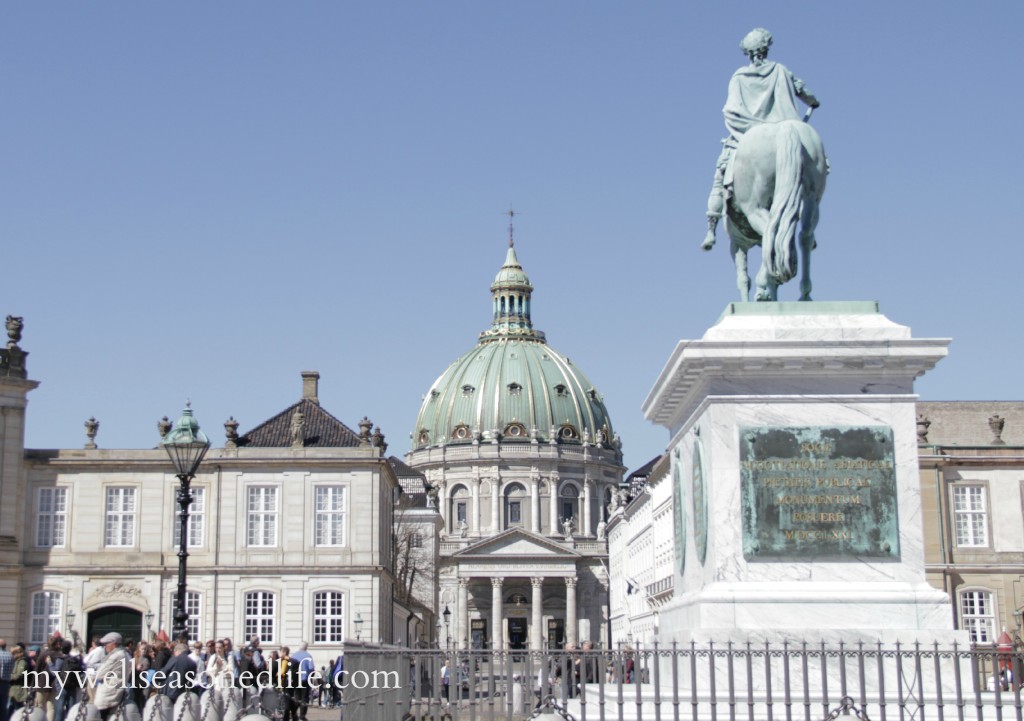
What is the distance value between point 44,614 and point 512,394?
108594mm

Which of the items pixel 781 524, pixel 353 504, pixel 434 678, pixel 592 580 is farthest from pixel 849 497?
pixel 592 580

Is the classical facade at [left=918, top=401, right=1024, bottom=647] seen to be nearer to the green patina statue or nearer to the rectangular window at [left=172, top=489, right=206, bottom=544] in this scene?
the rectangular window at [left=172, top=489, right=206, bottom=544]

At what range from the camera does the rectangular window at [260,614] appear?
2286 inches

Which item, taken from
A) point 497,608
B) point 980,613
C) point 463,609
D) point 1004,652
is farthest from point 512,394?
point 1004,652

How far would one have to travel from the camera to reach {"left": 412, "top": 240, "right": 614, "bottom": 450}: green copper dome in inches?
6422

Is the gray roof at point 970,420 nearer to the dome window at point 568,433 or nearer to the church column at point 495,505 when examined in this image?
the church column at point 495,505

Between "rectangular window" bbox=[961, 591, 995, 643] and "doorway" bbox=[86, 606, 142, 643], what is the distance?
32309 mm

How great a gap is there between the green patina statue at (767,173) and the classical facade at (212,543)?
143ft

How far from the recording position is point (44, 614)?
57.8 m

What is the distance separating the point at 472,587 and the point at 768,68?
139m

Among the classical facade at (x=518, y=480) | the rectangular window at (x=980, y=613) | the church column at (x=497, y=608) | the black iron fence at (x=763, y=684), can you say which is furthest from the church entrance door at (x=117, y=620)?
the church column at (x=497, y=608)

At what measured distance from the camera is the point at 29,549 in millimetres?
57969

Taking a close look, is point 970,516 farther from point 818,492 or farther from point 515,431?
point 515,431

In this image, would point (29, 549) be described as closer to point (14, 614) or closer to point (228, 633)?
point (14, 614)
